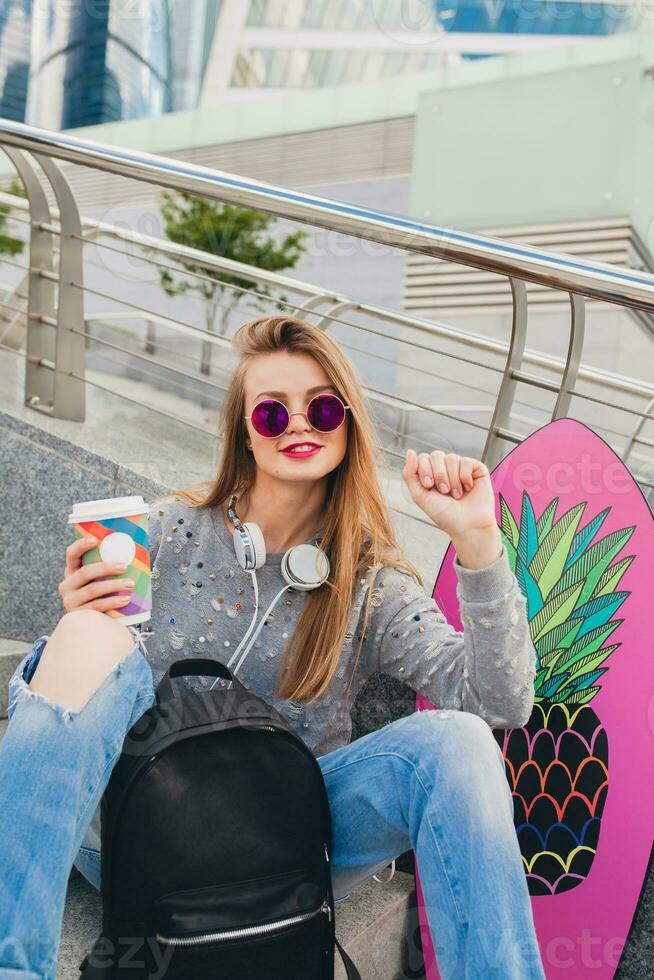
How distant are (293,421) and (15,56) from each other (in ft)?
94.1

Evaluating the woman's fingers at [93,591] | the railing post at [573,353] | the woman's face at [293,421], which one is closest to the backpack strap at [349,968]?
the woman's fingers at [93,591]

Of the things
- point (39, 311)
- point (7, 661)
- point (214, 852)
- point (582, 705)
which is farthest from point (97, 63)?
point (214, 852)

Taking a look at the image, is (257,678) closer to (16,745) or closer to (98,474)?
(16,745)

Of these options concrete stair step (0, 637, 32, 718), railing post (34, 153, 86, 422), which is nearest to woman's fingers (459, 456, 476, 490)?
concrete stair step (0, 637, 32, 718)

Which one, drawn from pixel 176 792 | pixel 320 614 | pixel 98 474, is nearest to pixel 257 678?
pixel 320 614

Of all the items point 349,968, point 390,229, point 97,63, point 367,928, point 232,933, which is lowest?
point 367,928

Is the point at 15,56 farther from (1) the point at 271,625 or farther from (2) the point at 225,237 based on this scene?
(1) the point at 271,625

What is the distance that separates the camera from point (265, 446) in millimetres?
1666

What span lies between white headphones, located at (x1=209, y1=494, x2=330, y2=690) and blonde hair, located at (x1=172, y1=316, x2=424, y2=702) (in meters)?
0.04

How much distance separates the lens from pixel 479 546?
1.39 meters

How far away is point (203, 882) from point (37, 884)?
0.25 m

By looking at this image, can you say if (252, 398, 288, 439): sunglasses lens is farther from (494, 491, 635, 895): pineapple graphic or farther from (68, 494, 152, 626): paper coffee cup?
(494, 491, 635, 895): pineapple graphic

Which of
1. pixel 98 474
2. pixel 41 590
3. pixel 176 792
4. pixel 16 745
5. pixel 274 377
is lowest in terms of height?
pixel 41 590

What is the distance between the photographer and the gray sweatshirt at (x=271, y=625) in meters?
1.59
